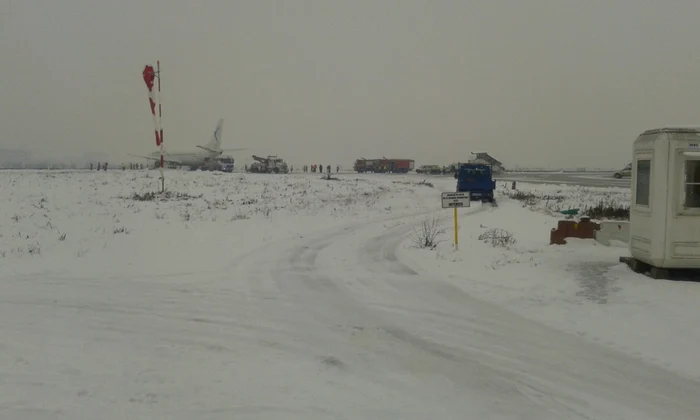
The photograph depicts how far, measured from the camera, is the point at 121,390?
13.5ft

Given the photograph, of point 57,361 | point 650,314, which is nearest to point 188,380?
point 57,361

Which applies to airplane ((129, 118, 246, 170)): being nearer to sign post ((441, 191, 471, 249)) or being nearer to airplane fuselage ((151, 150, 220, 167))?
airplane fuselage ((151, 150, 220, 167))

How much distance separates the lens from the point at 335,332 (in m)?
5.79

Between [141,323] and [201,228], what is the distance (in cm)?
886

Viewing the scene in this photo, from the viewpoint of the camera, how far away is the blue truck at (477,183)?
2814 cm

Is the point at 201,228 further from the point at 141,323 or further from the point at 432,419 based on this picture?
the point at 432,419

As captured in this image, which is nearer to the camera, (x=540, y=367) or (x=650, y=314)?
(x=540, y=367)

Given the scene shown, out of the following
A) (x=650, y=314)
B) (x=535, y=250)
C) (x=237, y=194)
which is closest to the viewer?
(x=650, y=314)

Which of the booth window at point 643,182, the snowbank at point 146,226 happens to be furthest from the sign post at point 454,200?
the snowbank at point 146,226

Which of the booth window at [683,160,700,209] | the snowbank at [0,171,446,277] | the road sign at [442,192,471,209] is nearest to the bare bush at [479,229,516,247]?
the road sign at [442,192,471,209]

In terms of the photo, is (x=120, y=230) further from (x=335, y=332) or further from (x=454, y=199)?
(x=335, y=332)

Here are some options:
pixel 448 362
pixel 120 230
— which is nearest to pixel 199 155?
pixel 120 230

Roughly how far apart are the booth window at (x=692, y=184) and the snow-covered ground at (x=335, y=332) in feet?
4.69

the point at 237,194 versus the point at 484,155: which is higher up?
the point at 484,155
